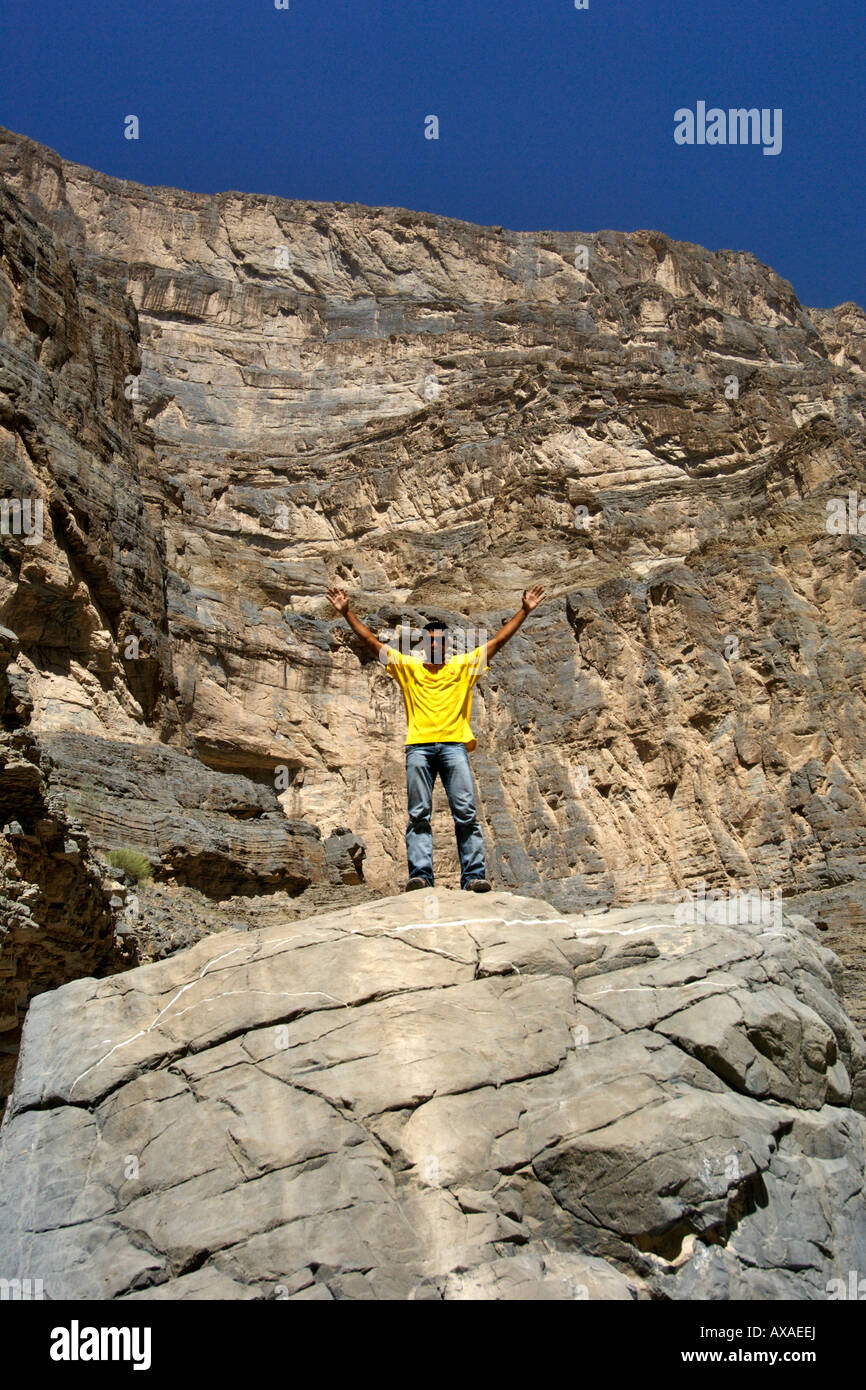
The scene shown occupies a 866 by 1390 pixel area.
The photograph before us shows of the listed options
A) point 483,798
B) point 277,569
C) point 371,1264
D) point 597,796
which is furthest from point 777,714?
point 371,1264

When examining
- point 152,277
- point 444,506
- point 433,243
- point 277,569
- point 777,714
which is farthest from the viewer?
point 433,243

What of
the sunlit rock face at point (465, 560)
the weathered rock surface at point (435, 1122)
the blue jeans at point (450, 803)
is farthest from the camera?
the sunlit rock face at point (465, 560)

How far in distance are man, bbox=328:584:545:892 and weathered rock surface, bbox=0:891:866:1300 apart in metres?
0.57

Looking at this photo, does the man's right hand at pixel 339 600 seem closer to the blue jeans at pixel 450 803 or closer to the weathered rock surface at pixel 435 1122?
the blue jeans at pixel 450 803

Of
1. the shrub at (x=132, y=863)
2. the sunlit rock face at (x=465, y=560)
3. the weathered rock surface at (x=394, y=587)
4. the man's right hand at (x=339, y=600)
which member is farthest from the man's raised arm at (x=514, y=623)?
the sunlit rock face at (x=465, y=560)

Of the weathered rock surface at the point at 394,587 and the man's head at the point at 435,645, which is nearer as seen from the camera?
the man's head at the point at 435,645

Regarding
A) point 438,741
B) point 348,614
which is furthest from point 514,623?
point 348,614

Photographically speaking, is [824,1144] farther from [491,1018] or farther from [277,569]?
[277,569]

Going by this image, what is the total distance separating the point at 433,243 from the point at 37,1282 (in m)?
84.0

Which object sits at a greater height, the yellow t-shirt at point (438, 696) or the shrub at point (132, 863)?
the yellow t-shirt at point (438, 696)

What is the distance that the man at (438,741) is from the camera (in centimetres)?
877

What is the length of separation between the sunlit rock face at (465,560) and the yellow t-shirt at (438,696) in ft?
33.3

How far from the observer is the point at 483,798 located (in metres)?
30.8

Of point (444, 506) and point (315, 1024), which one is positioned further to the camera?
point (444, 506)
